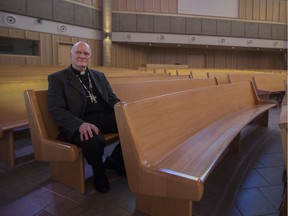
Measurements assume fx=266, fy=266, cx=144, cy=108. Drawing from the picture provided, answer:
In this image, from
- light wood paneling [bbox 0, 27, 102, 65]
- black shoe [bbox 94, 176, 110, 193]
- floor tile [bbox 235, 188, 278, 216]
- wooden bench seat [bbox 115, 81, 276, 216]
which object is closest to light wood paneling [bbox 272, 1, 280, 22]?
light wood paneling [bbox 0, 27, 102, 65]

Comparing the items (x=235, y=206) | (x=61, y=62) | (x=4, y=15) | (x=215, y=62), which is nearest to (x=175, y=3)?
(x=215, y=62)

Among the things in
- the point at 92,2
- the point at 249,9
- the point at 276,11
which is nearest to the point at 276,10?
the point at 276,11

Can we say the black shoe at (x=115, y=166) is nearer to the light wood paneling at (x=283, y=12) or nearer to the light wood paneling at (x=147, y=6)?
the light wood paneling at (x=147, y=6)

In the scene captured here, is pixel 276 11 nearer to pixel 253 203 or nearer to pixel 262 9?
pixel 262 9

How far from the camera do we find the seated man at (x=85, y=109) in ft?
5.94

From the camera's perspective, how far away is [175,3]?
12.7 metres

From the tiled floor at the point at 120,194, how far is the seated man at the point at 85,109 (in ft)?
0.55

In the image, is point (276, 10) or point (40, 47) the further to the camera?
point (276, 10)

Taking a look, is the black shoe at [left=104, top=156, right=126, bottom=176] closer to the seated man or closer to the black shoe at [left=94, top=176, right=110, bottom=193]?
the seated man

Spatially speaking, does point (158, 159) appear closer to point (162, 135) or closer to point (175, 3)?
point (162, 135)

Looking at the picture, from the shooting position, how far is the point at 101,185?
1917 mm

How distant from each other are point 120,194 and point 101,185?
15 cm

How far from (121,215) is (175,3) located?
12.5m

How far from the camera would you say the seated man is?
1.81 metres
